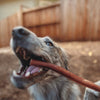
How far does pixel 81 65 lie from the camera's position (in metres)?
4.48

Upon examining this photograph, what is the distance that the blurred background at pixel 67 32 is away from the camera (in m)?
4.16

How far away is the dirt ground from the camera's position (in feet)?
12.0

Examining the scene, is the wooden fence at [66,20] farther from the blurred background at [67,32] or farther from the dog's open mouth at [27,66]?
the dog's open mouth at [27,66]

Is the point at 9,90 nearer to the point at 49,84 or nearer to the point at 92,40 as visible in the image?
the point at 49,84

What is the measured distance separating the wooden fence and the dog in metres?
5.33

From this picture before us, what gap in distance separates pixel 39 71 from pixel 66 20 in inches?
251

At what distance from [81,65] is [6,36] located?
23.6 feet

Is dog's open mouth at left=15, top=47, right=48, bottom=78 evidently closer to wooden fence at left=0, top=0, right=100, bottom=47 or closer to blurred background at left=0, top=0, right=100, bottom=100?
blurred background at left=0, top=0, right=100, bottom=100

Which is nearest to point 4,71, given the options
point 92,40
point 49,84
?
point 49,84

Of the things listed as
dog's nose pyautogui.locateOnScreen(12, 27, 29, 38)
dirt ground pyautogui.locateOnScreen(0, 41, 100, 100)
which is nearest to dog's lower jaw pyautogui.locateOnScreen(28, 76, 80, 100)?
dog's nose pyautogui.locateOnScreen(12, 27, 29, 38)

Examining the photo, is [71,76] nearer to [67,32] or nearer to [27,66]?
[27,66]

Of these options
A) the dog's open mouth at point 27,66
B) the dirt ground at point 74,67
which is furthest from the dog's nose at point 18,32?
the dirt ground at point 74,67

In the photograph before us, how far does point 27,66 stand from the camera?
4.66 ft

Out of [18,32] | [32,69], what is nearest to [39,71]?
[32,69]
